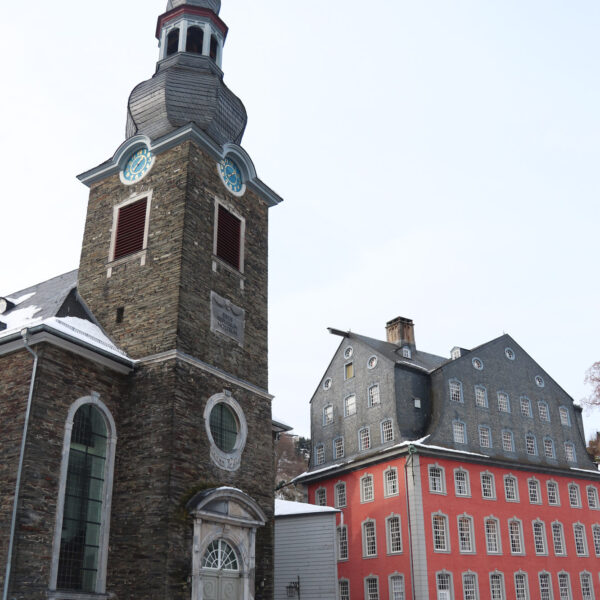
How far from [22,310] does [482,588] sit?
969 inches

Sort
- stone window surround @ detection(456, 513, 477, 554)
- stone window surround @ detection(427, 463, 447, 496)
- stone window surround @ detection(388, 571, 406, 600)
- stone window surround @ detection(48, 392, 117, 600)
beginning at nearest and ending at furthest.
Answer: stone window surround @ detection(48, 392, 117, 600) < stone window surround @ detection(388, 571, 406, 600) < stone window surround @ detection(456, 513, 477, 554) < stone window surround @ detection(427, 463, 447, 496)

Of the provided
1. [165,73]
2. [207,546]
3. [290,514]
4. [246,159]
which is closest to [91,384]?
[207,546]

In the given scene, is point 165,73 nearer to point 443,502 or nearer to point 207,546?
point 207,546

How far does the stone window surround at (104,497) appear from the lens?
661 inches

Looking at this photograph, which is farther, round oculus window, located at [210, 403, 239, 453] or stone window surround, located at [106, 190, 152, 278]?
stone window surround, located at [106, 190, 152, 278]

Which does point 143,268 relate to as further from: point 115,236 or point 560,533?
point 560,533

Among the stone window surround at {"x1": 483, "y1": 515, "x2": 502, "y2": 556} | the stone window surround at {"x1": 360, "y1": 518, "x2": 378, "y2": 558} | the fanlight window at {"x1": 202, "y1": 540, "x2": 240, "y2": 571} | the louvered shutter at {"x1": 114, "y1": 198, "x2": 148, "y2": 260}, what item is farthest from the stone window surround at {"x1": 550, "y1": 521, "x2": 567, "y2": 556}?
the louvered shutter at {"x1": 114, "y1": 198, "x2": 148, "y2": 260}

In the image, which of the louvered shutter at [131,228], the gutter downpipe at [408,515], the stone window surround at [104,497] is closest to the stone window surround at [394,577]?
the gutter downpipe at [408,515]

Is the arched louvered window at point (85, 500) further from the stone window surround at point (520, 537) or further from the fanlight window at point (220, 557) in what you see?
the stone window surround at point (520, 537)

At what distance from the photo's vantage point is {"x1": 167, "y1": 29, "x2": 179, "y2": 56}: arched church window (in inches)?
1073

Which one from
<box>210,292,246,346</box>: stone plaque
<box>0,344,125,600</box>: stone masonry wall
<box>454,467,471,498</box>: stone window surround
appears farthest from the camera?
<box>454,467,471,498</box>: stone window surround

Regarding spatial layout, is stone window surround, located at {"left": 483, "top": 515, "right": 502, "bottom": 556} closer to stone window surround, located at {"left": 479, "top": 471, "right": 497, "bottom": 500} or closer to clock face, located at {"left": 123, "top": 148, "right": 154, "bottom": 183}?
stone window surround, located at {"left": 479, "top": 471, "right": 497, "bottom": 500}

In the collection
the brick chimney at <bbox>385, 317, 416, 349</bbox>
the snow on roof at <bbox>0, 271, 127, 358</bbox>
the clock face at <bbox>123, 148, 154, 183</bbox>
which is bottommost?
the snow on roof at <bbox>0, 271, 127, 358</bbox>

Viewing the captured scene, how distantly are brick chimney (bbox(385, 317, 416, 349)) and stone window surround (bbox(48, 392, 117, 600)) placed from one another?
26382mm
